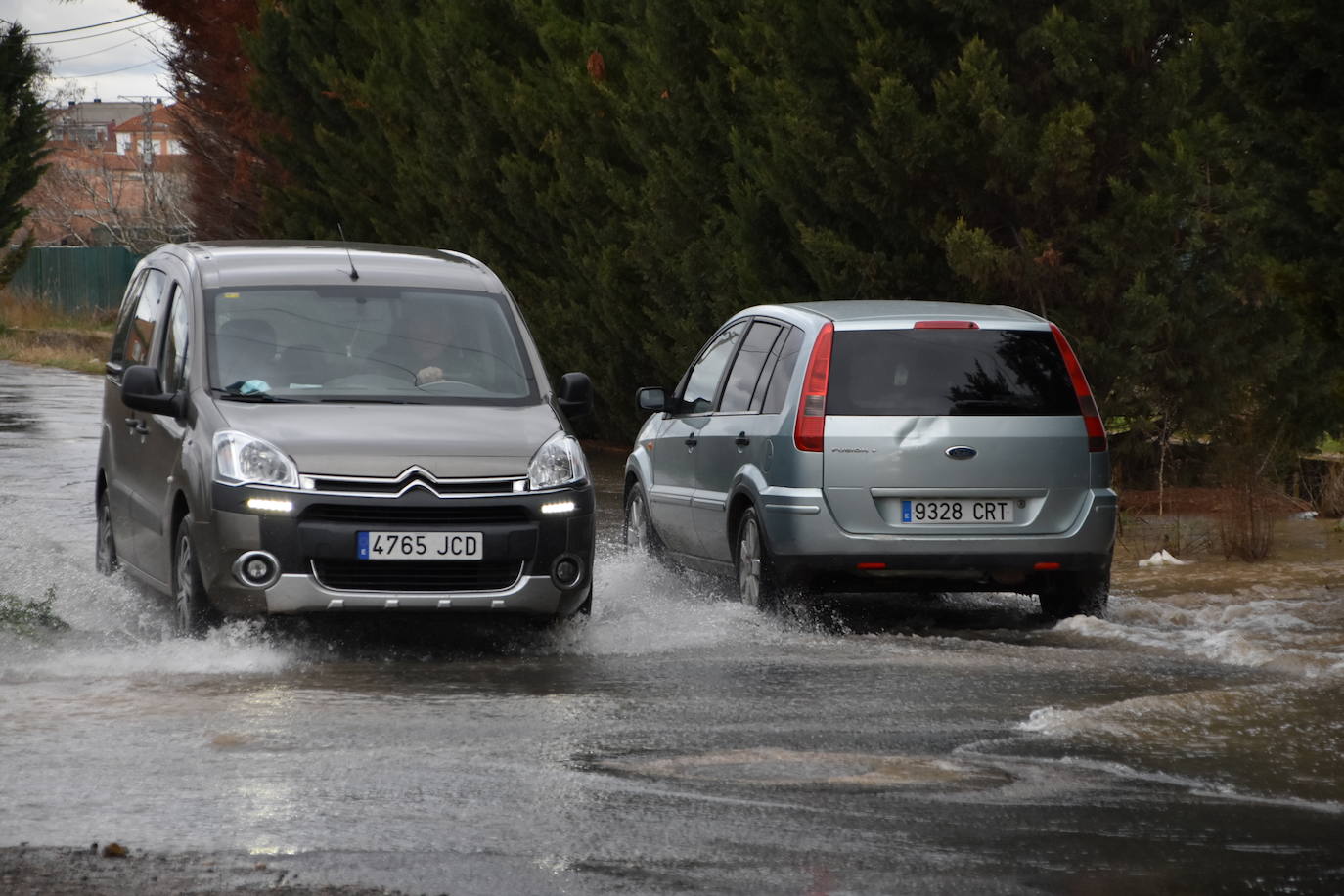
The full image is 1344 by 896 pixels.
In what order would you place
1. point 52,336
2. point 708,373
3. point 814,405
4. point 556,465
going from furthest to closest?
point 52,336, point 708,373, point 814,405, point 556,465

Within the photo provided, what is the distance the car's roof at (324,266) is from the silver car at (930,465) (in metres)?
1.73

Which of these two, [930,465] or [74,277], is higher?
[74,277]

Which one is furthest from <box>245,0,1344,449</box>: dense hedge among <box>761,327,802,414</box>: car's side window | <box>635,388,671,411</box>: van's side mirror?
<box>635,388,671,411</box>: van's side mirror

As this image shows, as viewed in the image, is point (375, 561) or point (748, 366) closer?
point (375, 561)

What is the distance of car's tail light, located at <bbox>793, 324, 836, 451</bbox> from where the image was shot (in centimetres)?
1011

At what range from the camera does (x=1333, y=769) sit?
6.77 metres

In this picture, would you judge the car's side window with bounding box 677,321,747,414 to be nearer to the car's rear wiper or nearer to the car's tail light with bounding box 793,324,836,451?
the car's tail light with bounding box 793,324,836,451

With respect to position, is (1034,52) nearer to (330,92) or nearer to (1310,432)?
(1310,432)

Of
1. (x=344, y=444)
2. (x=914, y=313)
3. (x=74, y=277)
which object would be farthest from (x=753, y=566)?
(x=74, y=277)

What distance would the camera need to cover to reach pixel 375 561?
29.3ft

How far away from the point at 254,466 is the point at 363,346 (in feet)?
4.13

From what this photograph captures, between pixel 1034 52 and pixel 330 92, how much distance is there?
16.9 metres

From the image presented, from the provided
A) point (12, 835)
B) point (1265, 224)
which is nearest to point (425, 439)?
point (12, 835)

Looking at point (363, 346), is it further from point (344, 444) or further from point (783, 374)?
point (783, 374)
